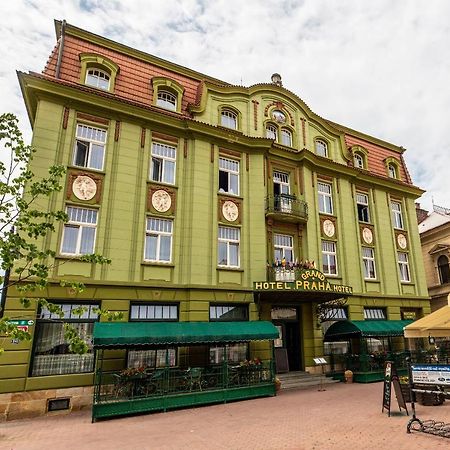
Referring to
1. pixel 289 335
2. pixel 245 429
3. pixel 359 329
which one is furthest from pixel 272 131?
pixel 245 429

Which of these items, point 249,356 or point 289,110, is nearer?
point 249,356

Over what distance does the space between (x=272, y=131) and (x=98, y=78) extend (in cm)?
960

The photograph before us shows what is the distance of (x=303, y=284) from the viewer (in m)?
15.1

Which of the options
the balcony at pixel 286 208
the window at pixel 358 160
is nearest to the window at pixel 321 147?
the window at pixel 358 160

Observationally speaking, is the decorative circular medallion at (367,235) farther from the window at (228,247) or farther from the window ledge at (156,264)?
the window ledge at (156,264)

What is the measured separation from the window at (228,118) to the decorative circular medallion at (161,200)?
550cm

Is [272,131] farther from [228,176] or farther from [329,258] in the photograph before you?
[329,258]

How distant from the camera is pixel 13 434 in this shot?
9.37m

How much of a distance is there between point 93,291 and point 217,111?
11011 mm

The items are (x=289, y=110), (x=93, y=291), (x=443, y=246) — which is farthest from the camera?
(x=443, y=246)

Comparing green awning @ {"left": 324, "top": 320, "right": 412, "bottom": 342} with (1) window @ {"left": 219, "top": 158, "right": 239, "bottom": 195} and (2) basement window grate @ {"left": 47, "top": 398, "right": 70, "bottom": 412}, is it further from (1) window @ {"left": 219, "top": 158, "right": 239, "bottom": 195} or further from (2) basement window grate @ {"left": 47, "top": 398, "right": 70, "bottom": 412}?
(2) basement window grate @ {"left": 47, "top": 398, "right": 70, "bottom": 412}

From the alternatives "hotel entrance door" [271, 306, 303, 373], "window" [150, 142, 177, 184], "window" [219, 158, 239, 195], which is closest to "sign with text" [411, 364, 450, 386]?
"hotel entrance door" [271, 306, 303, 373]

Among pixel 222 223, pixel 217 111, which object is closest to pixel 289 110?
pixel 217 111

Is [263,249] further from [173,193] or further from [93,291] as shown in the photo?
[93,291]
